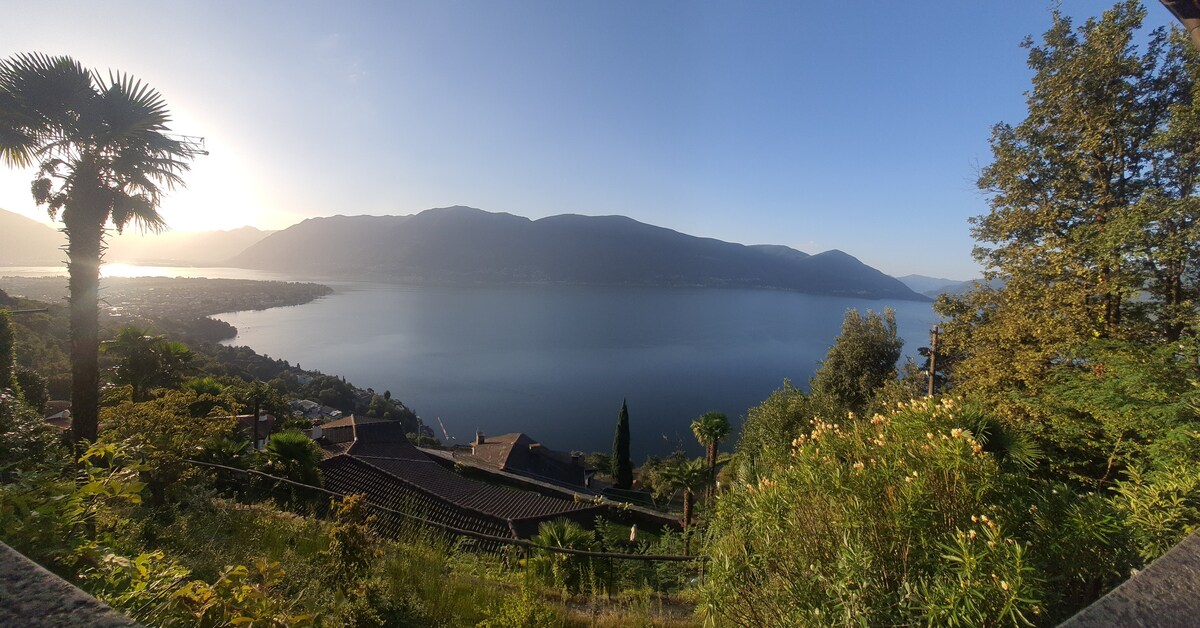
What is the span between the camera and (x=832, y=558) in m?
2.09

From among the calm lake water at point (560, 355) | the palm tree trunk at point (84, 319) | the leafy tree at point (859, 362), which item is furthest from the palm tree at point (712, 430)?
the calm lake water at point (560, 355)

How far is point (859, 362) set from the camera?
13641 mm

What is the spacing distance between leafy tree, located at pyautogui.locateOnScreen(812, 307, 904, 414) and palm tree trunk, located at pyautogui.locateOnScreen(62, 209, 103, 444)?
14800mm

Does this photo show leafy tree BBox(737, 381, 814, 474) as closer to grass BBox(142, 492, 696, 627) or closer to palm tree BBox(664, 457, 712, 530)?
palm tree BBox(664, 457, 712, 530)

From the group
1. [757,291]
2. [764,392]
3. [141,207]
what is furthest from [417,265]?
[141,207]

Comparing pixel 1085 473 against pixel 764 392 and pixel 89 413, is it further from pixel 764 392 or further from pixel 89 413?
pixel 764 392

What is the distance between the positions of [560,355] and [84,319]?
197ft

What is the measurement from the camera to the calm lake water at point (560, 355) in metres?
42.8

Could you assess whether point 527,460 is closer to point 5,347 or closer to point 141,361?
point 141,361

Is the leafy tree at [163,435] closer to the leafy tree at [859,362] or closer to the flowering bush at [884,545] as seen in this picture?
the flowering bush at [884,545]

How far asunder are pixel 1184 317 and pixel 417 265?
20218cm

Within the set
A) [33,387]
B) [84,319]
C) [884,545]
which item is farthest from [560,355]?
[884,545]

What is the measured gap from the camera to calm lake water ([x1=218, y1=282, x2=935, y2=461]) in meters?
42.8

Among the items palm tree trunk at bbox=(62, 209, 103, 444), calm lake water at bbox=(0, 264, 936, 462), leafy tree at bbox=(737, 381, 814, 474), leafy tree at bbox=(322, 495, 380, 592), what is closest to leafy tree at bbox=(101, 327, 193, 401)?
palm tree trunk at bbox=(62, 209, 103, 444)
